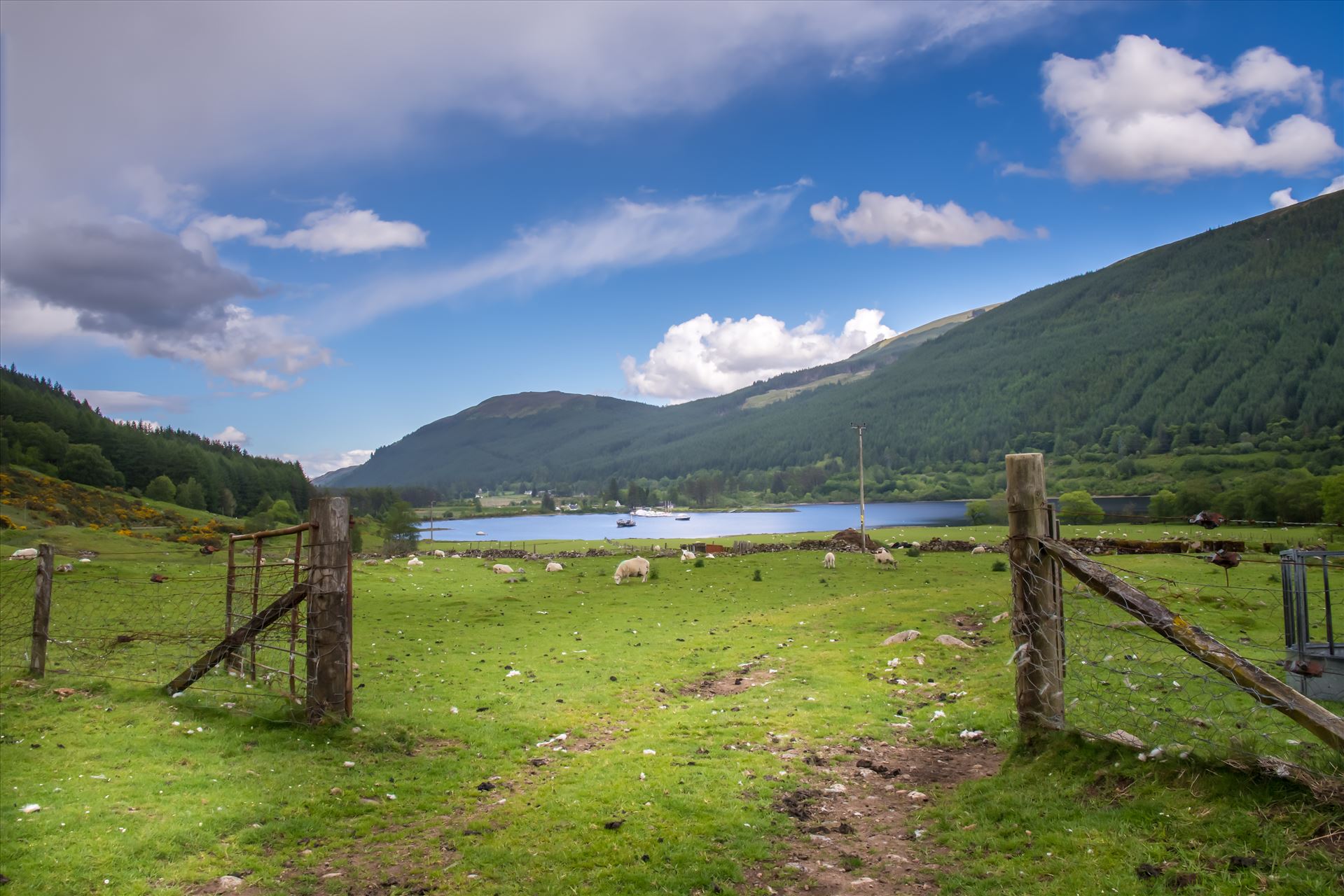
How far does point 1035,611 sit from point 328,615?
9.95 meters

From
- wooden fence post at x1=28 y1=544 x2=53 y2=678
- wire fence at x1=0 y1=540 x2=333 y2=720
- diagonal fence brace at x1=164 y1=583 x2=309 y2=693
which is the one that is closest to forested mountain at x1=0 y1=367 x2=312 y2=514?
wire fence at x1=0 y1=540 x2=333 y2=720

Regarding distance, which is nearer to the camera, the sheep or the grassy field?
the grassy field

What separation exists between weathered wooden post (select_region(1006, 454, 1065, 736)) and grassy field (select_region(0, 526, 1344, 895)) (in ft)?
1.62

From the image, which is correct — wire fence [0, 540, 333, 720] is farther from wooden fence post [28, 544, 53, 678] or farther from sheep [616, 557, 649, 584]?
sheep [616, 557, 649, 584]

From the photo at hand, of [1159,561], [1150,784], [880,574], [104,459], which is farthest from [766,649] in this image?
[104,459]

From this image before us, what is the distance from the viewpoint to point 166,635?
17141mm

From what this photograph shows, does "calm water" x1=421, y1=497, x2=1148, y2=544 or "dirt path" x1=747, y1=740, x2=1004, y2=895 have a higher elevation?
"dirt path" x1=747, y1=740, x2=1004, y2=895

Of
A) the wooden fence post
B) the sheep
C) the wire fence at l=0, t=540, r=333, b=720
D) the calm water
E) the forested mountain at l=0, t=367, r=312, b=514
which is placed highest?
the forested mountain at l=0, t=367, r=312, b=514

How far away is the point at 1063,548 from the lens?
784cm

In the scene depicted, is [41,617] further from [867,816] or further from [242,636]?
[867,816]

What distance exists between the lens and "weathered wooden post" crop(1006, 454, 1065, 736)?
26.7 feet

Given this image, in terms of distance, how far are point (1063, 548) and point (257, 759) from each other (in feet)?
34.9

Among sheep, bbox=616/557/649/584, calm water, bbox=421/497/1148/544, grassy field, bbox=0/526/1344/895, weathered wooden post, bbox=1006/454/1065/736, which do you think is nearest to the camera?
grassy field, bbox=0/526/1344/895

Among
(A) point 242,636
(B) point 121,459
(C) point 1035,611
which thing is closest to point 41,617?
(A) point 242,636
